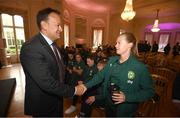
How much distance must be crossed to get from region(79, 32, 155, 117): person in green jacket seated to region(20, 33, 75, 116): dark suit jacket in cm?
45

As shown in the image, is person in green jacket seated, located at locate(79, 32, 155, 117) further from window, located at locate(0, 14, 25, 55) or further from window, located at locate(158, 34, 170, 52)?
window, located at locate(158, 34, 170, 52)

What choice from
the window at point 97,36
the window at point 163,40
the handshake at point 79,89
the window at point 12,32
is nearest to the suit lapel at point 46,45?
the handshake at point 79,89

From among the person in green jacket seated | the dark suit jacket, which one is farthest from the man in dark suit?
the person in green jacket seated

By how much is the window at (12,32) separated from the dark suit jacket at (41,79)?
734 centimetres

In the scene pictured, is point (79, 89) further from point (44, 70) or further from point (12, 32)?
point (12, 32)

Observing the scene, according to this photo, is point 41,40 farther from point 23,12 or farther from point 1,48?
point 23,12

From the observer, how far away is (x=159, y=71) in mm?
3111

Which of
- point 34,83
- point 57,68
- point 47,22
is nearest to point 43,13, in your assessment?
point 47,22

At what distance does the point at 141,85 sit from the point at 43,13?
119 centimetres

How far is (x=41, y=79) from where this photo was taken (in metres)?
1.13

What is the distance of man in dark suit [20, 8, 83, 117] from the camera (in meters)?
1.13

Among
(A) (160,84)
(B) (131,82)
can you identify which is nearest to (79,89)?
(B) (131,82)

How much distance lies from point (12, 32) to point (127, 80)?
807cm

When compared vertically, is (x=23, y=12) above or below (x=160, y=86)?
above
